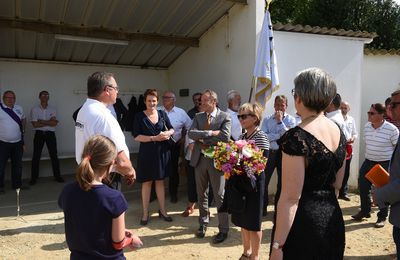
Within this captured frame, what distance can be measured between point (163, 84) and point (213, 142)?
535 centimetres

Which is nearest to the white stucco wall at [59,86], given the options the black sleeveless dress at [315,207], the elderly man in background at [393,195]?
the elderly man in background at [393,195]

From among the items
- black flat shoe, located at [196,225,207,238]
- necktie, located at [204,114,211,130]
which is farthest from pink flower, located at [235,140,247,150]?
black flat shoe, located at [196,225,207,238]

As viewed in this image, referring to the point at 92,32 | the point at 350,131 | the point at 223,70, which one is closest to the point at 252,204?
the point at 350,131

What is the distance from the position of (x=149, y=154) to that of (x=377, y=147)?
10.4 feet

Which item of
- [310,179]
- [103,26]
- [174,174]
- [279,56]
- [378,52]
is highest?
[103,26]

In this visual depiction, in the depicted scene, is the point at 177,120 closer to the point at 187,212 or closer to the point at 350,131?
the point at 187,212

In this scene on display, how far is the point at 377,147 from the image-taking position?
494 cm

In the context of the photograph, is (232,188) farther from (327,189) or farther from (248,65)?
(248,65)

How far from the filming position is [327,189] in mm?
2002

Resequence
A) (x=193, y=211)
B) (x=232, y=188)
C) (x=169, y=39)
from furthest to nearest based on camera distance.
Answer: (x=169, y=39), (x=193, y=211), (x=232, y=188)

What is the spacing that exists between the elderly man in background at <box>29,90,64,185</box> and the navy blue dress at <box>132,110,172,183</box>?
→ 11.3 feet

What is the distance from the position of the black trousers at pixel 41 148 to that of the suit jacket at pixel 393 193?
6.68 meters

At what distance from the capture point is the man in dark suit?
4.36m

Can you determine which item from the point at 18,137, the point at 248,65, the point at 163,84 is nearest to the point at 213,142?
the point at 248,65
